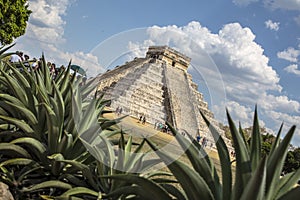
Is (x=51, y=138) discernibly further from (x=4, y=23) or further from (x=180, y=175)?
(x=4, y=23)

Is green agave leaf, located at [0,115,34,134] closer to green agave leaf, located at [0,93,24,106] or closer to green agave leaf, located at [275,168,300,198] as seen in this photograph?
green agave leaf, located at [0,93,24,106]

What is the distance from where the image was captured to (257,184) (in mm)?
1883

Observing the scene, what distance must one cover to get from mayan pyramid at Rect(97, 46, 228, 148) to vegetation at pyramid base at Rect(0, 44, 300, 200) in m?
32.8

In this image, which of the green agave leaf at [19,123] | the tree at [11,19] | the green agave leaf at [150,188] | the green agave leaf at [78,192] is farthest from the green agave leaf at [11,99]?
the tree at [11,19]

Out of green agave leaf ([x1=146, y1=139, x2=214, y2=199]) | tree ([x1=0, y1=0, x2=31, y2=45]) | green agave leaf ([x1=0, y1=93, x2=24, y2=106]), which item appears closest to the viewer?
green agave leaf ([x1=146, y1=139, x2=214, y2=199])

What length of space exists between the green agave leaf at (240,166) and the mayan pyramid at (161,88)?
3421cm

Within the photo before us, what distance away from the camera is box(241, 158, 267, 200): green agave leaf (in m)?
1.83

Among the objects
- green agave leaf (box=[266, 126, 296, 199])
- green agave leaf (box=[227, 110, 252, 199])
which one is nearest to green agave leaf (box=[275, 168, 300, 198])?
green agave leaf (box=[266, 126, 296, 199])

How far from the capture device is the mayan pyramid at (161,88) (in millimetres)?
40938

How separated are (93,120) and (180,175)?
191 centimetres

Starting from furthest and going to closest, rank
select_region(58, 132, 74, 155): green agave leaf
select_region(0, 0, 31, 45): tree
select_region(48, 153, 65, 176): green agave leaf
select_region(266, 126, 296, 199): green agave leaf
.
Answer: select_region(0, 0, 31, 45): tree
select_region(58, 132, 74, 155): green agave leaf
select_region(48, 153, 65, 176): green agave leaf
select_region(266, 126, 296, 199): green agave leaf

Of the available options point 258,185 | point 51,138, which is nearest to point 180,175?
point 258,185

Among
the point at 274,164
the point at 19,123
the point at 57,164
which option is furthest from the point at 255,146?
the point at 19,123

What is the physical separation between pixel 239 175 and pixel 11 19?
26417 millimetres
